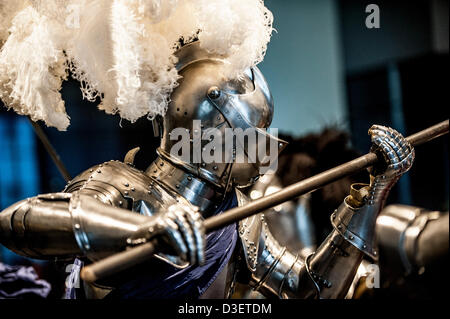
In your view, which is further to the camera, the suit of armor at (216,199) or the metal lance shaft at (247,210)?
the suit of armor at (216,199)

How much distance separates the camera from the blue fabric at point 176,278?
1.81 meters

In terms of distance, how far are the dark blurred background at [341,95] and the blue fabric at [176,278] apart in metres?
1.77

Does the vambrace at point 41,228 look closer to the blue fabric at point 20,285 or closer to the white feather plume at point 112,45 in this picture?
the white feather plume at point 112,45

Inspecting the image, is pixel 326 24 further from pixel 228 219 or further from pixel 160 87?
pixel 228 219

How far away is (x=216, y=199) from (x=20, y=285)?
1023 millimetres

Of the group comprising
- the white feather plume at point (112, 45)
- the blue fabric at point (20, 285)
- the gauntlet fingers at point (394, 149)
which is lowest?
the blue fabric at point (20, 285)

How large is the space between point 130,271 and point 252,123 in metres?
0.65

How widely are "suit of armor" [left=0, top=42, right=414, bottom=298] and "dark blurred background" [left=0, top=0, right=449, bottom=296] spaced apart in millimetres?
1640

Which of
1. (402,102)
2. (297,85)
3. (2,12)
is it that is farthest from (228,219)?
(402,102)

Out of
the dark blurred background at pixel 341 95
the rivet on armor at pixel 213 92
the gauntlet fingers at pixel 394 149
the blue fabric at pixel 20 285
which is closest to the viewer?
the gauntlet fingers at pixel 394 149

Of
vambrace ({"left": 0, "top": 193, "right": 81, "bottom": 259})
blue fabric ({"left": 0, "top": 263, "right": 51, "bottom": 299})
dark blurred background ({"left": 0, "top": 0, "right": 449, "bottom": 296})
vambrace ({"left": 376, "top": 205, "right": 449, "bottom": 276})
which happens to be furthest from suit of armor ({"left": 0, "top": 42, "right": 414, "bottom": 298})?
dark blurred background ({"left": 0, "top": 0, "right": 449, "bottom": 296})

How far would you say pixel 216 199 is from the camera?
197cm

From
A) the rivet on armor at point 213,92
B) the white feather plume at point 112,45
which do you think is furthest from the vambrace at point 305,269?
the white feather plume at point 112,45

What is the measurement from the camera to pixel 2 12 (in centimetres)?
187
